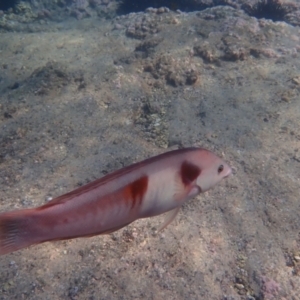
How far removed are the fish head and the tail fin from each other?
0.96m

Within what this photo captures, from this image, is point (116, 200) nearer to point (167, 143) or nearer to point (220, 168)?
point (220, 168)

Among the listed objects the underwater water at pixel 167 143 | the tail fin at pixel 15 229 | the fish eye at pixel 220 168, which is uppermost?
the fish eye at pixel 220 168

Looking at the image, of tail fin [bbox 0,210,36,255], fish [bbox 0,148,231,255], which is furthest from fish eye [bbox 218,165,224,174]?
tail fin [bbox 0,210,36,255]

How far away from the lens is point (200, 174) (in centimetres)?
184

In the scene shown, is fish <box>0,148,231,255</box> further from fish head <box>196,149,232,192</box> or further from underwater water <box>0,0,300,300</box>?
underwater water <box>0,0,300,300</box>

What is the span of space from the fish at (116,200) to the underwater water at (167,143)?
1498 mm

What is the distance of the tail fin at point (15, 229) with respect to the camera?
1485 millimetres

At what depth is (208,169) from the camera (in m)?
1.86

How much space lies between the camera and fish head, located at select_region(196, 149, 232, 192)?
6.05 ft

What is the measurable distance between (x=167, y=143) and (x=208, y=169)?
9.28 feet

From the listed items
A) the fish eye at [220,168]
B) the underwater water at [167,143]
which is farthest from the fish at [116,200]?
the underwater water at [167,143]

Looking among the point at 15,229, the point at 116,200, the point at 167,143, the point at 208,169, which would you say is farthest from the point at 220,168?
the point at 167,143

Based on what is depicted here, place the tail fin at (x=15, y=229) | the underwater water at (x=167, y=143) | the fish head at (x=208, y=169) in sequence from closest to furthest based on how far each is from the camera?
the tail fin at (x=15, y=229)
the fish head at (x=208, y=169)
the underwater water at (x=167, y=143)

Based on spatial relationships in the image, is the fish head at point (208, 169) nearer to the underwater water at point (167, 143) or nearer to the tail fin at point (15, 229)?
the tail fin at point (15, 229)
